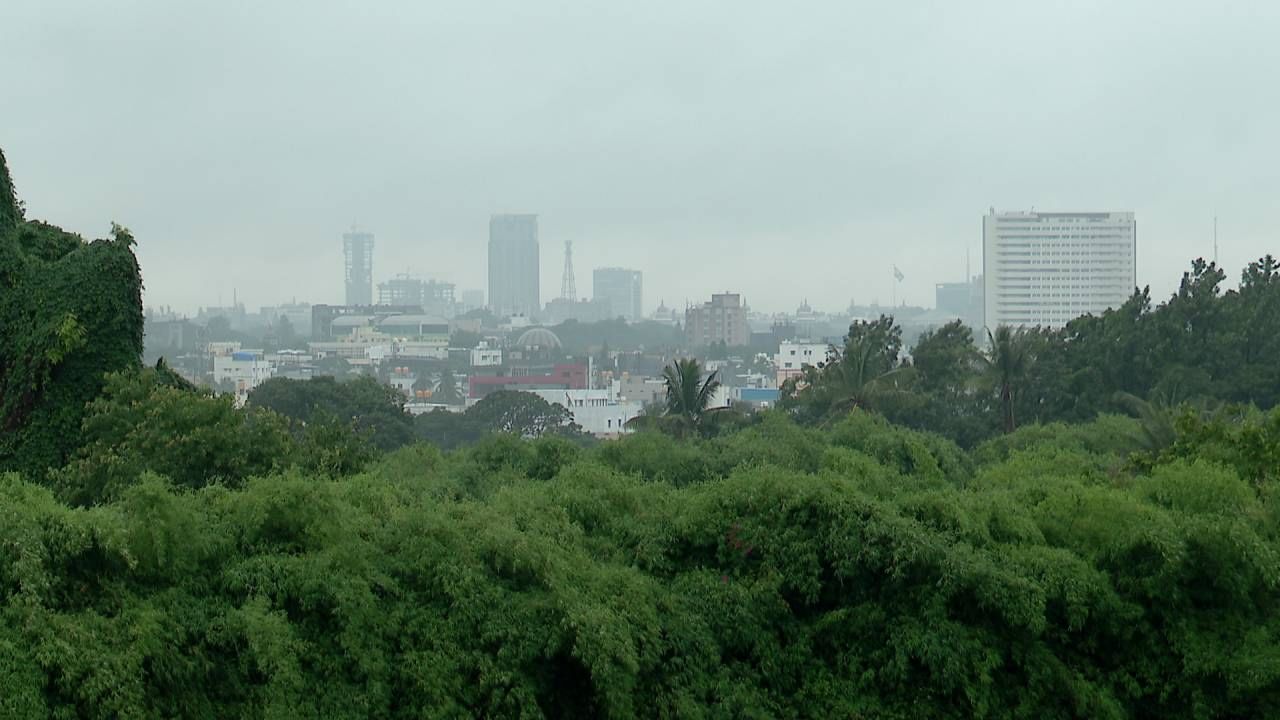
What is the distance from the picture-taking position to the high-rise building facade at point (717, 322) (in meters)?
142

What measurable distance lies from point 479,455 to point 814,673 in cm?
748

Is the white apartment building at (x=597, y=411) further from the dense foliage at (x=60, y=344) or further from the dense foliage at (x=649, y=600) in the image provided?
the dense foliage at (x=649, y=600)

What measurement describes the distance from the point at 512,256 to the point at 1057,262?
82.5m

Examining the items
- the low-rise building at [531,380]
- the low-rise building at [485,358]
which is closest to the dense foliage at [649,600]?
the low-rise building at [531,380]

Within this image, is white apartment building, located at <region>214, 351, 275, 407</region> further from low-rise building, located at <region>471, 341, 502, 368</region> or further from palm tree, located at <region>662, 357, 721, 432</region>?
palm tree, located at <region>662, 357, 721, 432</region>

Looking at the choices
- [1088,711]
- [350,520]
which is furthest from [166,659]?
[1088,711]

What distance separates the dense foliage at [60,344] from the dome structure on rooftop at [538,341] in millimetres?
102244

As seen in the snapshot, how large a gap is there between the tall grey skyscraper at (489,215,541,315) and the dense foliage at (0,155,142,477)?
579 feet

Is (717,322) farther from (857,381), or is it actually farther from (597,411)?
(857,381)

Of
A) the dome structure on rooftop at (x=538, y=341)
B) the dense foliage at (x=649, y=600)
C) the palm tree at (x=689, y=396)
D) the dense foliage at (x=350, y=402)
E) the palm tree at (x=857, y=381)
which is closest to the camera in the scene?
the dense foliage at (x=649, y=600)

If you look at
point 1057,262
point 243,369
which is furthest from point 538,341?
point 1057,262

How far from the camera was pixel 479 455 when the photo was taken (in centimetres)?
1886

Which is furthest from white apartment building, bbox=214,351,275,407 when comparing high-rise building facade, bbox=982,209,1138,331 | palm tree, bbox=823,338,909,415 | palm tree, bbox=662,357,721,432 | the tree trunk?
the tree trunk

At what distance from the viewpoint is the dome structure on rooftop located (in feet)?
396
